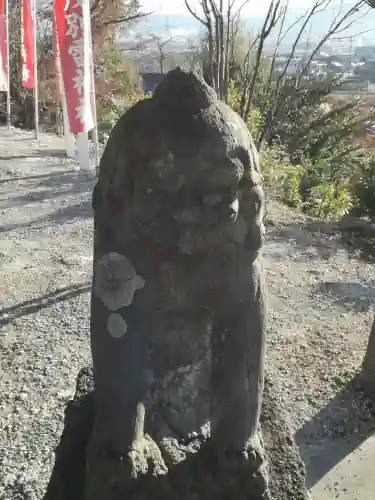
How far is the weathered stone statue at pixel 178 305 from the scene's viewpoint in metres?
1.22

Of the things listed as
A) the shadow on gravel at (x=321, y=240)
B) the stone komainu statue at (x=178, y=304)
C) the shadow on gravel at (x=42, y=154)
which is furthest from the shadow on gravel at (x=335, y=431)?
the shadow on gravel at (x=42, y=154)

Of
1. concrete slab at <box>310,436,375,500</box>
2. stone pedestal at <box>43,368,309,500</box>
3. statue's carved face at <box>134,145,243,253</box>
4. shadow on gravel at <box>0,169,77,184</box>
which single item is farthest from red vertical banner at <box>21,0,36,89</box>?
statue's carved face at <box>134,145,243,253</box>

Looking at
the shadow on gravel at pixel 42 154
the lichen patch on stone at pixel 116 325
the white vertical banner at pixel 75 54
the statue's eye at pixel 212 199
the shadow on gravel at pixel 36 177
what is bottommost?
the shadow on gravel at pixel 36 177

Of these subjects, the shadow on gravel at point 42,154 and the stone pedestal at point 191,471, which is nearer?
the stone pedestal at point 191,471

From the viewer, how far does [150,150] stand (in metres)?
1.21

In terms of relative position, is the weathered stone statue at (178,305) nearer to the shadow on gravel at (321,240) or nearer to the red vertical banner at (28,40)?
the shadow on gravel at (321,240)

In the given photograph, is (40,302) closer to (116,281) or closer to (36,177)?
(116,281)

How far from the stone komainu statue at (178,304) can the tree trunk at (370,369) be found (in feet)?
8.19

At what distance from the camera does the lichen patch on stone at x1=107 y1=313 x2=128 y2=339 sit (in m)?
1.35

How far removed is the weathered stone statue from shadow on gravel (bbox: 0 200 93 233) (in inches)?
202

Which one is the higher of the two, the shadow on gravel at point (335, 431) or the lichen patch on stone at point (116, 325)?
the lichen patch on stone at point (116, 325)

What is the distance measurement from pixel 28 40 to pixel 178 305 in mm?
8539

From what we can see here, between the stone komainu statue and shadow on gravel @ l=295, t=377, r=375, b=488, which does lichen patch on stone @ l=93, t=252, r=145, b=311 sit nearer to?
the stone komainu statue

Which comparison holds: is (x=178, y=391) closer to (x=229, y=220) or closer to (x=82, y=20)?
(x=229, y=220)
